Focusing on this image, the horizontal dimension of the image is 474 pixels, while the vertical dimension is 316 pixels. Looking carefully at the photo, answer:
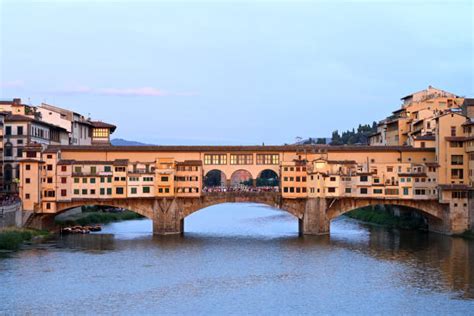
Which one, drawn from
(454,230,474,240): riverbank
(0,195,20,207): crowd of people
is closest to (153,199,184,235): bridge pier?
(0,195,20,207): crowd of people

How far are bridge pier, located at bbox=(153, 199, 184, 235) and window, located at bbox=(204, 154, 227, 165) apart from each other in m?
4.34

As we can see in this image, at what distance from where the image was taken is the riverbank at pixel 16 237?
42188mm

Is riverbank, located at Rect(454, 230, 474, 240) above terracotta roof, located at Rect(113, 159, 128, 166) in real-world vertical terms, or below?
below

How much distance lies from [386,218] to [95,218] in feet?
74.9

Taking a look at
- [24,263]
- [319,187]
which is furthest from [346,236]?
[24,263]

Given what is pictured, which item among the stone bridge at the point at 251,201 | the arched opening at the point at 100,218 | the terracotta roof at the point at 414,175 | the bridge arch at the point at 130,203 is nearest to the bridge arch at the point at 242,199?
the stone bridge at the point at 251,201

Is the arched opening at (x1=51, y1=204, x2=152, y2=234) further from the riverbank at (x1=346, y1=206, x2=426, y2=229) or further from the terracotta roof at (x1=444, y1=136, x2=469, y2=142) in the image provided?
the terracotta roof at (x1=444, y1=136, x2=469, y2=142)

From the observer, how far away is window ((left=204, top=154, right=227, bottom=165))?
54.1 meters

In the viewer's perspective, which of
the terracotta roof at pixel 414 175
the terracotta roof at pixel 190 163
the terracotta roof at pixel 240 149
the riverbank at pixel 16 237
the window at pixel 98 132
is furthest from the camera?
the window at pixel 98 132

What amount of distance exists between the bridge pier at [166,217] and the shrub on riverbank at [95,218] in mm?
8353

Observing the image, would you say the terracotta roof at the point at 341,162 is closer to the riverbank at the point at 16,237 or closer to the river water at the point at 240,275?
the river water at the point at 240,275

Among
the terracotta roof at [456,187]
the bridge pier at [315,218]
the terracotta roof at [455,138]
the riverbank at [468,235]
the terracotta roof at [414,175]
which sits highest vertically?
the terracotta roof at [455,138]

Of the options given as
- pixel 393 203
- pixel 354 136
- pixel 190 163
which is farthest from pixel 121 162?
pixel 354 136

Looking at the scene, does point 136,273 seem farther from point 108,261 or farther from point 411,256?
point 411,256
